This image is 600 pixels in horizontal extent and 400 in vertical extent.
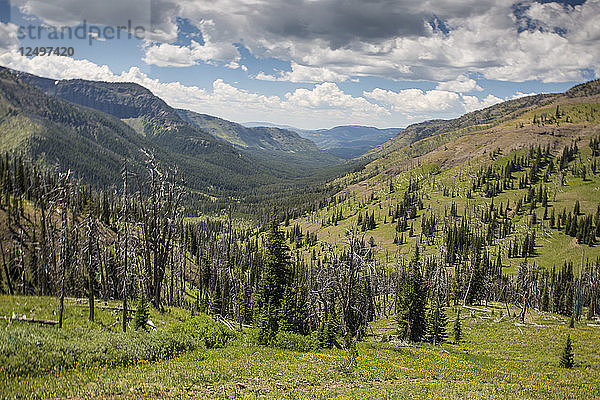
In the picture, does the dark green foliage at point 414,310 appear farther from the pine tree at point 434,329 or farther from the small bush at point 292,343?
the small bush at point 292,343

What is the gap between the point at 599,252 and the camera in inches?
5674

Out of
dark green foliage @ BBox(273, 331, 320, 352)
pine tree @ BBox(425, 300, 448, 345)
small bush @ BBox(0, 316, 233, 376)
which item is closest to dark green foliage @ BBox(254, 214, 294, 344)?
dark green foliage @ BBox(273, 331, 320, 352)

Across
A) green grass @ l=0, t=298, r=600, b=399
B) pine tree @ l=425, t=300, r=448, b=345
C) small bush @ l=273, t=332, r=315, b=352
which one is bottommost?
pine tree @ l=425, t=300, r=448, b=345

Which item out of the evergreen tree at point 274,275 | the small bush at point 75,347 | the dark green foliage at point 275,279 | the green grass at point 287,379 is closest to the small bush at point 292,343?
the green grass at point 287,379

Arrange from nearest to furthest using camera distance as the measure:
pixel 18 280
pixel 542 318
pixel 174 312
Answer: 1. pixel 174 312
2. pixel 18 280
3. pixel 542 318

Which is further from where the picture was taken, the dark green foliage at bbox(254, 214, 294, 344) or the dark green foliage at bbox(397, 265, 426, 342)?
the dark green foliage at bbox(397, 265, 426, 342)

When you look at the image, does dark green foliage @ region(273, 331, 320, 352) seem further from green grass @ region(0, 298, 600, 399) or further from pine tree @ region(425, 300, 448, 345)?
pine tree @ region(425, 300, 448, 345)

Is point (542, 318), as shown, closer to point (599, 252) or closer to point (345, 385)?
point (345, 385)

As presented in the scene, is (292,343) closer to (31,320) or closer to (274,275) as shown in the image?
(274,275)

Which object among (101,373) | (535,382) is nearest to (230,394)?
(101,373)

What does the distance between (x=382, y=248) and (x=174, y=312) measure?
564 feet

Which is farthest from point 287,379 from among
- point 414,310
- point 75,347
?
point 414,310

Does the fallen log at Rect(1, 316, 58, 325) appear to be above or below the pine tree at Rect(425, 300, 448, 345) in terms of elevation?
above

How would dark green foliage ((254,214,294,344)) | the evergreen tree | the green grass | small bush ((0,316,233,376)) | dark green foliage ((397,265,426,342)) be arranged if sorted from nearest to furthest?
the green grass < small bush ((0,316,233,376)) < dark green foliage ((254,214,294,344)) < the evergreen tree < dark green foliage ((397,265,426,342))
